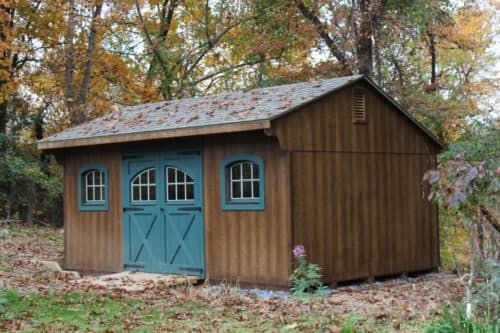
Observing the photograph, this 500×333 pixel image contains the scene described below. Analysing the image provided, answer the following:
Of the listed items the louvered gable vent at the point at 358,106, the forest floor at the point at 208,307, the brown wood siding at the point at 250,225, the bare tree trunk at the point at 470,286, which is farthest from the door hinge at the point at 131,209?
the bare tree trunk at the point at 470,286

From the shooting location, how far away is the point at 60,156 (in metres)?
Answer: 14.6

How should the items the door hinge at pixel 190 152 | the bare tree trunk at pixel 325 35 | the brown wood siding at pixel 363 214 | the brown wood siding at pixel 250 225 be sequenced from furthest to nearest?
the bare tree trunk at pixel 325 35
the door hinge at pixel 190 152
the brown wood siding at pixel 363 214
the brown wood siding at pixel 250 225

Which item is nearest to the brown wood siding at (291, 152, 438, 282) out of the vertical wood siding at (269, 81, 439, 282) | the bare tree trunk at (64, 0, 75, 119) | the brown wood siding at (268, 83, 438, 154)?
the vertical wood siding at (269, 81, 439, 282)

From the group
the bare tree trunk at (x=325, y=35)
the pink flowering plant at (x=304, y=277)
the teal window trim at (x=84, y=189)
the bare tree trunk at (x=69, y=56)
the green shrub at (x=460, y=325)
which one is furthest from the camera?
the bare tree trunk at (x=69, y=56)

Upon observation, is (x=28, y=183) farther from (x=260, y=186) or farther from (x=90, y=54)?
(x=260, y=186)

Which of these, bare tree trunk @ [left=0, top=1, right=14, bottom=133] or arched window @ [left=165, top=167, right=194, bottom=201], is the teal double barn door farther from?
bare tree trunk @ [left=0, top=1, right=14, bottom=133]

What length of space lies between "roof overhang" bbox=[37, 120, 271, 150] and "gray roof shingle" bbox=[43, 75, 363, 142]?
0.22 ft

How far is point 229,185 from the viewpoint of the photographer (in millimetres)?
11828

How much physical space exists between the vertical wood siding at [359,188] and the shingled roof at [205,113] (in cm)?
24

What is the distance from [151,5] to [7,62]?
21.5 feet

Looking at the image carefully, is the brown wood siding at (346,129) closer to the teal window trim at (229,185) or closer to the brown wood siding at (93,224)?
the teal window trim at (229,185)

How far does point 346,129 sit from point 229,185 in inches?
78.5

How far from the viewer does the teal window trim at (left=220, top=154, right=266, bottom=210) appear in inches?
445

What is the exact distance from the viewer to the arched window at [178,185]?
40.8 ft
